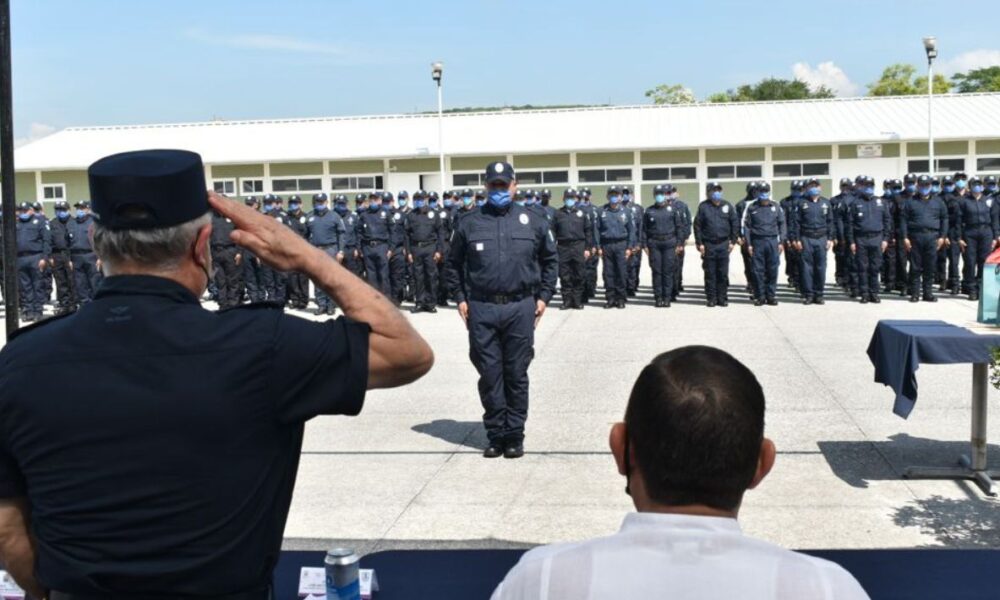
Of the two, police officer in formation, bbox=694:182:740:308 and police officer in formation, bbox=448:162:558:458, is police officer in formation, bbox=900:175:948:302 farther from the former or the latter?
police officer in formation, bbox=448:162:558:458

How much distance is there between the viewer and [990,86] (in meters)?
72.1

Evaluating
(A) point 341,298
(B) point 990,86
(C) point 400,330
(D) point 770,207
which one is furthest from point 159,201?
(B) point 990,86

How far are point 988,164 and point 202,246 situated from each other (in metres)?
34.6

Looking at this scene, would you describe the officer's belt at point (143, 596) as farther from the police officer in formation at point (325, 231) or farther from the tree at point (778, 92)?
the tree at point (778, 92)

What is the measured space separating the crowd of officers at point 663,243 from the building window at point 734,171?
1541 centimetres

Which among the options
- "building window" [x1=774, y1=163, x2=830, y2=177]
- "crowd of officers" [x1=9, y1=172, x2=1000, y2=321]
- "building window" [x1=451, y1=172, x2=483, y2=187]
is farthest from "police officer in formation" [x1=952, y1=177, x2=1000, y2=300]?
"building window" [x1=451, y1=172, x2=483, y2=187]

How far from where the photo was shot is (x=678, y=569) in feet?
4.35

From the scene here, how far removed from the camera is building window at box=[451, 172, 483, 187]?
34.4 m

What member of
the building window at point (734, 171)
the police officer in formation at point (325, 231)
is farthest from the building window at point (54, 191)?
the police officer in formation at point (325, 231)

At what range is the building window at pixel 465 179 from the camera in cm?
3444

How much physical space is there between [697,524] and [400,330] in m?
0.75

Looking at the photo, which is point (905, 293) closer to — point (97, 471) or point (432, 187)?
point (97, 471)

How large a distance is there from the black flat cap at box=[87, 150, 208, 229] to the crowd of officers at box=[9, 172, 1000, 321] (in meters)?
13.6

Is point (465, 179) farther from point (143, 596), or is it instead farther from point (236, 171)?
point (143, 596)
